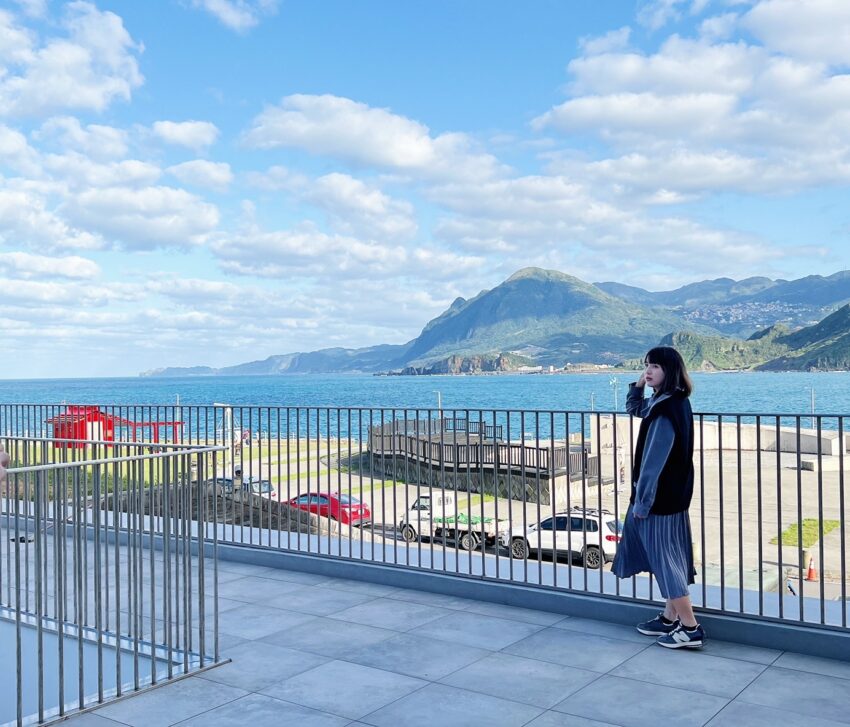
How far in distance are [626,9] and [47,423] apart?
166514mm

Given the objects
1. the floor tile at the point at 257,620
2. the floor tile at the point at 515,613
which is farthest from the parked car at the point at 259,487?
the floor tile at the point at 515,613

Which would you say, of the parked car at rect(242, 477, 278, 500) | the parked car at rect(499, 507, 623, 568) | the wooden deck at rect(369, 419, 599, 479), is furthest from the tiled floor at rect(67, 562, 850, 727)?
the parked car at rect(242, 477, 278, 500)

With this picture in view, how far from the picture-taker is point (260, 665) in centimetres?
468

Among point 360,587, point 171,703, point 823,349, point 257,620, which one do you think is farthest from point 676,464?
point 823,349

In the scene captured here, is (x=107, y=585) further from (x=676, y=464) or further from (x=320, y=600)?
(x=676, y=464)

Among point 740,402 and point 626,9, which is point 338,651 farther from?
point 626,9

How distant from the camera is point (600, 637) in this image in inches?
201

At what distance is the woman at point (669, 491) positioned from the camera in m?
4.82

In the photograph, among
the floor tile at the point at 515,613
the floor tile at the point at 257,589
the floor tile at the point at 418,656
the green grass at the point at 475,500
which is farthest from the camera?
the green grass at the point at 475,500

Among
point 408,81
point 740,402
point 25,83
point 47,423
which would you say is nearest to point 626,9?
point 740,402

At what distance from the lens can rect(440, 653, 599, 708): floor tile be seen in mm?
4156

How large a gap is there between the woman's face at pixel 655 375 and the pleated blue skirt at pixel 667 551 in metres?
0.78

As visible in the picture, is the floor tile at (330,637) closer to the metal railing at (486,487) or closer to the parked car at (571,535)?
the metal railing at (486,487)

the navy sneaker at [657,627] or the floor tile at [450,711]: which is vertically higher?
the navy sneaker at [657,627]
